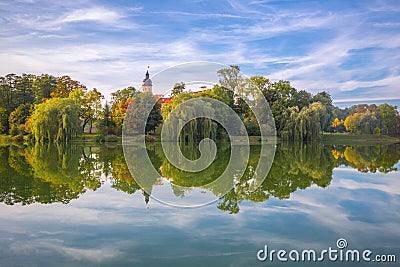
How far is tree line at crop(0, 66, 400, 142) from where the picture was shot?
24172 mm

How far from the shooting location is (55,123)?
2436cm

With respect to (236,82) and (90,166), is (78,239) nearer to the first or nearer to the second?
(90,166)

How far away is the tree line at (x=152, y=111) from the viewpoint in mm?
24172

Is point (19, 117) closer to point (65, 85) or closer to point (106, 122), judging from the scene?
point (65, 85)

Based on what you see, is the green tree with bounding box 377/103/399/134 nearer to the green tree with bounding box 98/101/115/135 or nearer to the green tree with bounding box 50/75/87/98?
the green tree with bounding box 98/101/115/135

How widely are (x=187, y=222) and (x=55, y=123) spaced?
21704mm

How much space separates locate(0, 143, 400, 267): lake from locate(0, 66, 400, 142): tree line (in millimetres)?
12057

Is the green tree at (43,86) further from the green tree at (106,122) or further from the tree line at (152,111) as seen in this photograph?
the green tree at (106,122)

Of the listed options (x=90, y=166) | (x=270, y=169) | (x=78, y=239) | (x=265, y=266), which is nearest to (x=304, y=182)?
(x=270, y=169)

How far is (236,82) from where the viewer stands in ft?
87.9

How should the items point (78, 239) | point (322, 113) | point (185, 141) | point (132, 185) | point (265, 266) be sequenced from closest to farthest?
point (265, 266)
point (78, 239)
point (132, 185)
point (185, 141)
point (322, 113)

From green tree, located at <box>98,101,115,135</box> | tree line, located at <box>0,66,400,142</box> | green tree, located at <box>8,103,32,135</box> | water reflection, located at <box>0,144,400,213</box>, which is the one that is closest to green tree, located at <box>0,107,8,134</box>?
tree line, located at <box>0,66,400,142</box>

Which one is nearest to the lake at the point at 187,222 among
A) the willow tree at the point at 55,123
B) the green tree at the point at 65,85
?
the willow tree at the point at 55,123

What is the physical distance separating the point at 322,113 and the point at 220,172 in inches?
920
